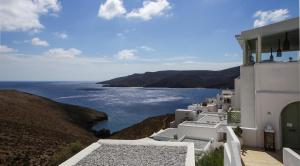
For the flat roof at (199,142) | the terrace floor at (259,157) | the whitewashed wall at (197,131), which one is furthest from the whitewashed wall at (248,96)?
the whitewashed wall at (197,131)

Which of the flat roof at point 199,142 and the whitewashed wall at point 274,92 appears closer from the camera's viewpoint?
the whitewashed wall at point 274,92

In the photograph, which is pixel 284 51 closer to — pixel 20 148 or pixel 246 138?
pixel 246 138

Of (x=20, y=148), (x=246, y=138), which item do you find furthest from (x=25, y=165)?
(x=246, y=138)

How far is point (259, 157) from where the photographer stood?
293 inches

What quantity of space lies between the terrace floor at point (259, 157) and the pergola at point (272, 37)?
3066mm

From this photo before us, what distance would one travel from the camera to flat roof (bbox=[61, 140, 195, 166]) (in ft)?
24.5

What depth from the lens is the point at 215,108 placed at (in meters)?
35.4

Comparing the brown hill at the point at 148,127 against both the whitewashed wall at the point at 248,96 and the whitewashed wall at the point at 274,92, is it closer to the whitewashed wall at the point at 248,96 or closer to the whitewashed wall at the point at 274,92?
the whitewashed wall at the point at 248,96

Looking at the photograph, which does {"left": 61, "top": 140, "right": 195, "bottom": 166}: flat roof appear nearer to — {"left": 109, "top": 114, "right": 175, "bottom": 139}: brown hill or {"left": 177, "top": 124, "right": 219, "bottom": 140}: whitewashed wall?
{"left": 177, "top": 124, "right": 219, "bottom": 140}: whitewashed wall

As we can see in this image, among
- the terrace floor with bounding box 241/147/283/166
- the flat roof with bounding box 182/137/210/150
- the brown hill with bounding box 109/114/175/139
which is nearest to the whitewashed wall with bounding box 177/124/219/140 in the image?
the flat roof with bounding box 182/137/210/150

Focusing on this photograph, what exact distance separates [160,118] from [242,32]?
3701 centimetres

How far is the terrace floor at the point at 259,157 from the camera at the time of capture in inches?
273

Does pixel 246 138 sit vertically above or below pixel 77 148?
above

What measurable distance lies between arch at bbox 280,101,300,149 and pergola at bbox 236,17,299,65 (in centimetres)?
186
